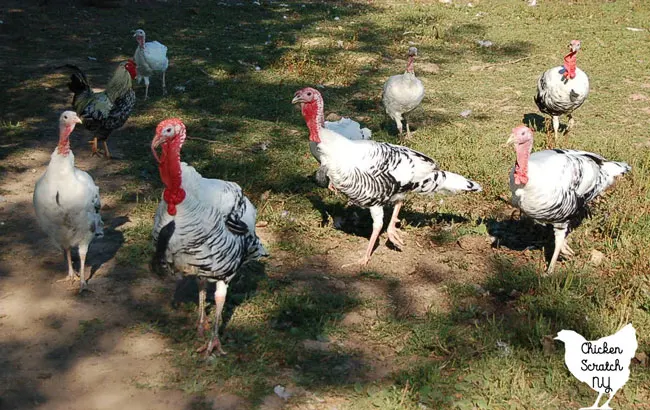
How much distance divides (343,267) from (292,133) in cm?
346

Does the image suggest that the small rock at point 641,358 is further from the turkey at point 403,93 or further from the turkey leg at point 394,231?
the turkey at point 403,93

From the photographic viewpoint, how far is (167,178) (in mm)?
4492

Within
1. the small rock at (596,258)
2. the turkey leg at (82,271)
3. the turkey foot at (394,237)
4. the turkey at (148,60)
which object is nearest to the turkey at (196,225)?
the turkey leg at (82,271)

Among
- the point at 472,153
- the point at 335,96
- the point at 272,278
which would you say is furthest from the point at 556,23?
the point at 272,278

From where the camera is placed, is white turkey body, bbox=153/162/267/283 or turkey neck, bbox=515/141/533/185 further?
turkey neck, bbox=515/141/533/185

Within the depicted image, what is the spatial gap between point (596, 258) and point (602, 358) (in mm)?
1929

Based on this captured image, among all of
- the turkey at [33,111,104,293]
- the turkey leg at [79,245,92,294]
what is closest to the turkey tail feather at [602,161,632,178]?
the turkey at [33,111,104,293]

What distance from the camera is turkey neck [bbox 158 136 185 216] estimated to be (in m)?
4.49

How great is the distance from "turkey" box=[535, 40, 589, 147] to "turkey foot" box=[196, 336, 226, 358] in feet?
18.5

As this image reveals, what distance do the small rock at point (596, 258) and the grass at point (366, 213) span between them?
0.18ft

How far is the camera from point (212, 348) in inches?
195

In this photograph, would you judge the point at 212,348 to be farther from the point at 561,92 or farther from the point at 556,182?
the point at 561,92

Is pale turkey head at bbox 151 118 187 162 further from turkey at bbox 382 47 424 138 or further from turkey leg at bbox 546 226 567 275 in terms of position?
turkey at bbox 382 47 424 138

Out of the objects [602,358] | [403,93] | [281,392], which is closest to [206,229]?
[281,392]
